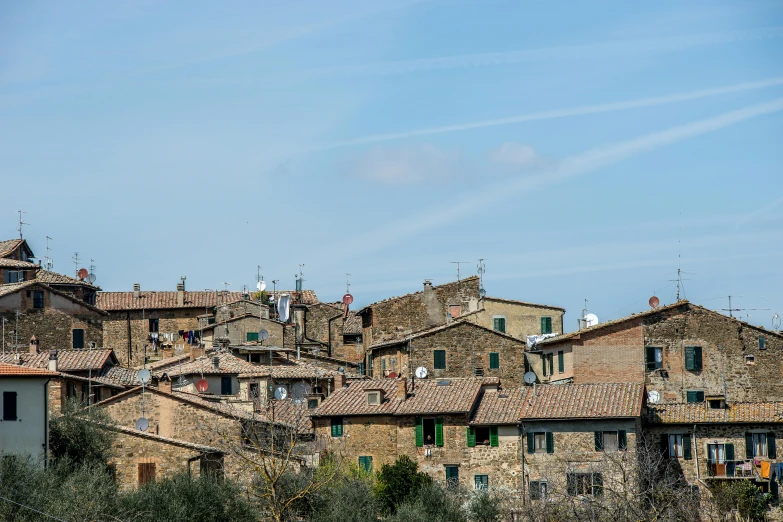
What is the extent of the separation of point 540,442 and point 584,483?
9.18 ft

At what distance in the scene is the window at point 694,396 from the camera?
6462cm

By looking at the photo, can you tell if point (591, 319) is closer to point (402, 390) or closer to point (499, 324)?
point (499, 324)

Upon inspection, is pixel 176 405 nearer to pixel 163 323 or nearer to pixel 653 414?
pixel 653 414

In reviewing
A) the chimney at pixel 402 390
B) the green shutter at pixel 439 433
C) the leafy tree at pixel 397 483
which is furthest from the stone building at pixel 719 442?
the chimney at pixel 402 390

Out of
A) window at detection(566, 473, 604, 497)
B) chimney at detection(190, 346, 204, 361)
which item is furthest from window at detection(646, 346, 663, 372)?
chimney at detection(190, 346, 204, 361)

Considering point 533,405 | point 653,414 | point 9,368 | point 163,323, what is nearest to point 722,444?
point 653,414

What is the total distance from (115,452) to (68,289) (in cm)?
3445

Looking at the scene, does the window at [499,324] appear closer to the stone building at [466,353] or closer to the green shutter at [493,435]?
the stone building at [466,353]

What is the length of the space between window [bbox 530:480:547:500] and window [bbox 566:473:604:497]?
3.03ft

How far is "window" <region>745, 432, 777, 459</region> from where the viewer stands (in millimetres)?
57438

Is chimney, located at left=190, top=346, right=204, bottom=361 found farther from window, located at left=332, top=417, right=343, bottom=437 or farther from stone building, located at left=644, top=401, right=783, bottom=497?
stone building, located at left=644, top=401, right=783, bottom=497

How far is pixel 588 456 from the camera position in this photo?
56.6 meters

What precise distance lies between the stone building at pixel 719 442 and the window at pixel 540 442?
12.1 ft

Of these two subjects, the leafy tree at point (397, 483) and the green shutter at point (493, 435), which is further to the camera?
the green shutter at point (493, 435)
